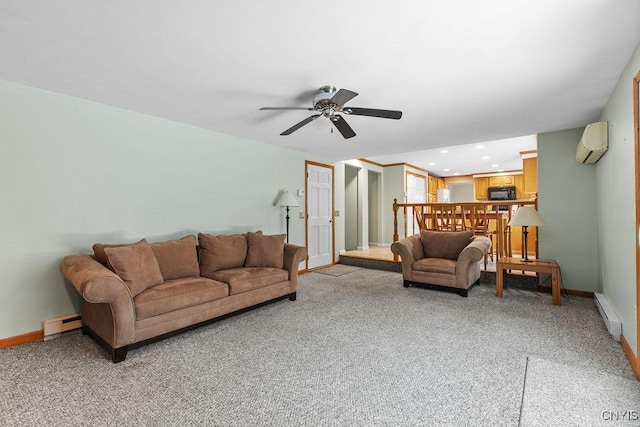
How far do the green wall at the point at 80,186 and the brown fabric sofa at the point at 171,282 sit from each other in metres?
0.33

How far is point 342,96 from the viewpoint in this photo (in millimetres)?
2342

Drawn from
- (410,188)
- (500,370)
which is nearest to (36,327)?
(500,370)

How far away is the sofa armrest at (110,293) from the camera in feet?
7.09

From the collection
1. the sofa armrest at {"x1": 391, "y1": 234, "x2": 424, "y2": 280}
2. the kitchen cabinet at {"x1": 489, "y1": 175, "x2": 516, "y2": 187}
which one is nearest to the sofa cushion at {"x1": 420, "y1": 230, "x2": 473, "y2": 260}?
the sofa armrest at {"x1": 391, "y1": 234, "x2": 424, "y2": 280}

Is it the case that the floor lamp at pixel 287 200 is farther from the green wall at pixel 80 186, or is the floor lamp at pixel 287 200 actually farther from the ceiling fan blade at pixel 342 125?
the ceiling fan blade at pixel 342 125

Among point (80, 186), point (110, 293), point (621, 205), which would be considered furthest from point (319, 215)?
point (621, 205)

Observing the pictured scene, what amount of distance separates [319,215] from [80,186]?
3.81 meters

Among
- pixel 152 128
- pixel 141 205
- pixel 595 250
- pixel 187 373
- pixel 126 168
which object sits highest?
pixel 152 128

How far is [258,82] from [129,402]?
2541 millimetres

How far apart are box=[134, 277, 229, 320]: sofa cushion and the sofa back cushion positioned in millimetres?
400

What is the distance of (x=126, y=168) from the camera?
10.8 feet

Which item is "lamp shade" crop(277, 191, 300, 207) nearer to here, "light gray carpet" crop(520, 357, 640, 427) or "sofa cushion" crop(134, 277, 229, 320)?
"sofa cushion" crop(134, 277, 229, 320)

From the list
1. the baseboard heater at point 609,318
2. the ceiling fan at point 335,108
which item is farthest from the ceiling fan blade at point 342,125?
the baseboard heater at point 609,318

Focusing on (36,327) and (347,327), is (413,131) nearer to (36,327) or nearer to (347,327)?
(347,327)
